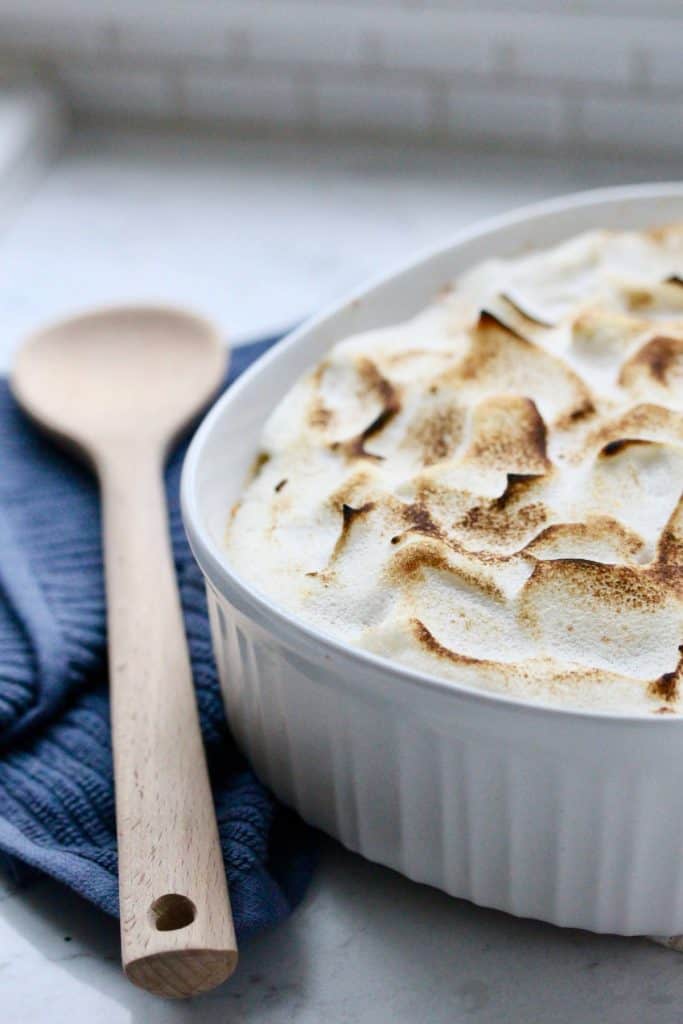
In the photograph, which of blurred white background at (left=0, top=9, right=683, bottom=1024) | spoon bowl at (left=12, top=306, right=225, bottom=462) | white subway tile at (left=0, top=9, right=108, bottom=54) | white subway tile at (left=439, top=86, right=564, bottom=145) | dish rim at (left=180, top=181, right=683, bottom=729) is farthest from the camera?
white subway tile at (left=0, top=9, right=108, bottom=54)

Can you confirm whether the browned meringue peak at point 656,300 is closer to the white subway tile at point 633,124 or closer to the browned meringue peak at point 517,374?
the browned meringue peak at point 517,374

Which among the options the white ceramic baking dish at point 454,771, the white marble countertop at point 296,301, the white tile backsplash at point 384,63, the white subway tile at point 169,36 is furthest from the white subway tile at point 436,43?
the white ceramic baking dish at point 454,771

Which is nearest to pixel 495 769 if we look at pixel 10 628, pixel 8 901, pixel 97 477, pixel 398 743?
pixel 398 743

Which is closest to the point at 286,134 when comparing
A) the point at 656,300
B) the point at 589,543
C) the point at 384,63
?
the point at 384,63

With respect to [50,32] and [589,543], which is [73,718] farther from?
[50,32]

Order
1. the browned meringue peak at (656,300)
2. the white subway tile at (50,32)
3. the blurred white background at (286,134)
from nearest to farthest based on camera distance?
the browned meringue peak at (656,300)
the blurred white background at (286,134)
the white subway tile at (50,32)

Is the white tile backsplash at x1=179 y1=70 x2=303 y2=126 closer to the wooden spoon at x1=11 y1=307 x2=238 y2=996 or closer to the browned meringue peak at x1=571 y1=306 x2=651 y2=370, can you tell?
the wooden spoon at x1=11 y1=307 x2=238 y2=996

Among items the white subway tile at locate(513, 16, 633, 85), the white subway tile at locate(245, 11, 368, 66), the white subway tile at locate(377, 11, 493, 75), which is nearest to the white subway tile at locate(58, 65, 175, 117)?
the white subway tile at locate(245, 11, 368, 66)

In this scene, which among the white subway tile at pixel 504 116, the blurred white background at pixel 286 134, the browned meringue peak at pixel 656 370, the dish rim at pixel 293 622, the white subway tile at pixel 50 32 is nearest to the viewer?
the dish rim at pixel 293 622
